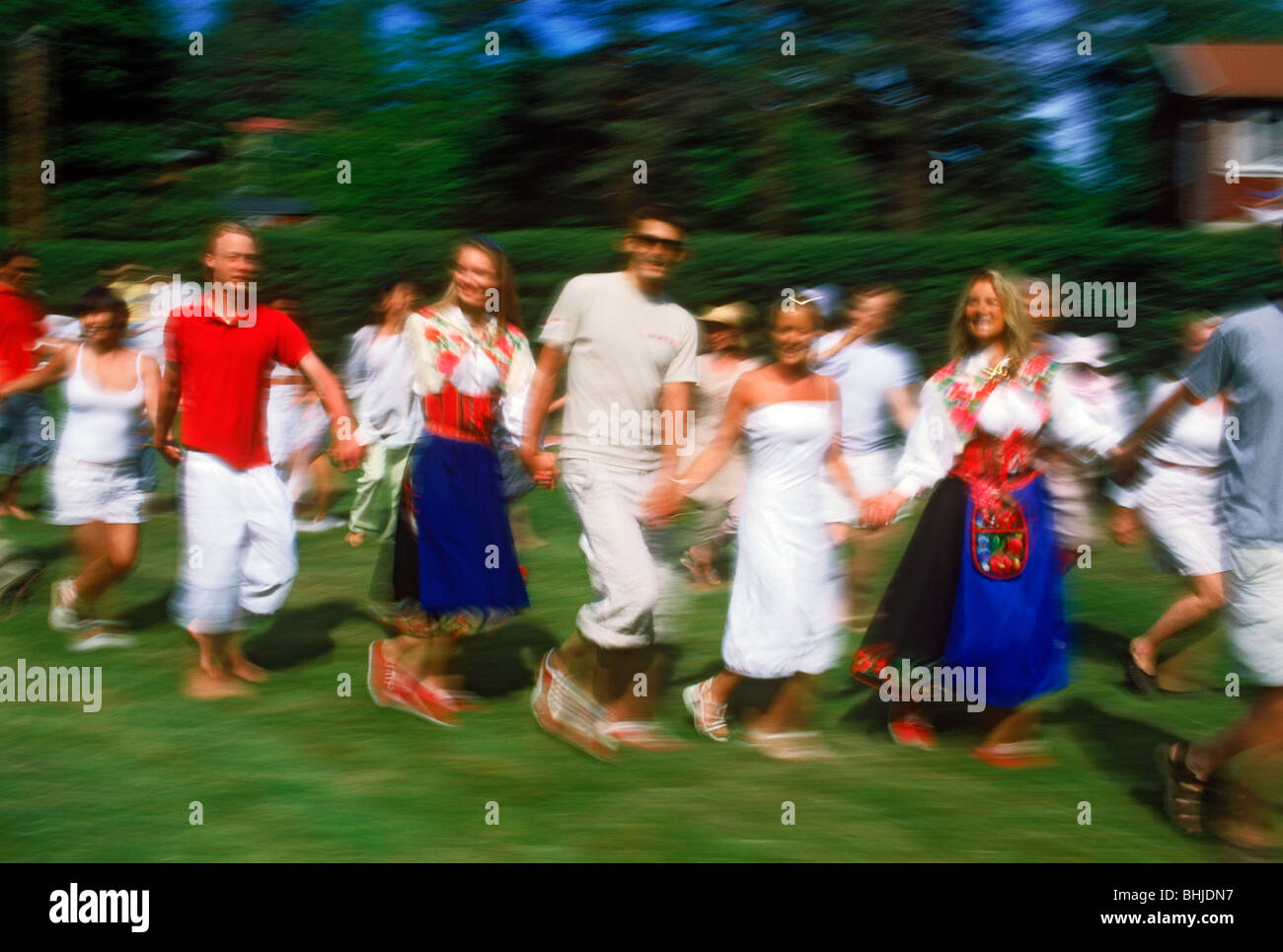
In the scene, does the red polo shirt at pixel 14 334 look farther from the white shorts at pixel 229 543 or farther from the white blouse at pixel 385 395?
the white shorts at pixel 229 543

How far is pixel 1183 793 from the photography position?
4.77 meters

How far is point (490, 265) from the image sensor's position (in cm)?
561

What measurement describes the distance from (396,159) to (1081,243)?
42.7ft

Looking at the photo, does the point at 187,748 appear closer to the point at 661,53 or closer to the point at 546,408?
the point at 546,408

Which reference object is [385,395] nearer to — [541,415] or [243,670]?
[243,670]

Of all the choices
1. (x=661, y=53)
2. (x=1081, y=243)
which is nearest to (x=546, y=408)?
(x=1081, y=243)

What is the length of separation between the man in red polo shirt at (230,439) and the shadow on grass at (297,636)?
2.24 ft

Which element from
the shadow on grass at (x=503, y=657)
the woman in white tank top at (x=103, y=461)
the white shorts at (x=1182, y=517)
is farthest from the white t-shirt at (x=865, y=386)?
the woman in white tank top at (x=103, y=461)

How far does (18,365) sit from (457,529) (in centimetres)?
511

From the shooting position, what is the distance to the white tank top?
6895mm

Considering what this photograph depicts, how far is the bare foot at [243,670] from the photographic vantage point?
635cm

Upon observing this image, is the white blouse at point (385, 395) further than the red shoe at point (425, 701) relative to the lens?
Yes
